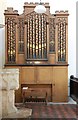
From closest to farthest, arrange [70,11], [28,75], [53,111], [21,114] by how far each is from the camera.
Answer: [21,114]
[53,111]
[28,75]
[70,11]

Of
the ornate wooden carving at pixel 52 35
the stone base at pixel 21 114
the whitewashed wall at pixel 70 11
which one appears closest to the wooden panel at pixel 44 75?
the ornate wooden carving at pixel 52 35

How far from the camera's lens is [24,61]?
10.8 m

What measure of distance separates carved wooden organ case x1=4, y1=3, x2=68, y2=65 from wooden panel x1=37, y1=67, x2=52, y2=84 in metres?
0.27

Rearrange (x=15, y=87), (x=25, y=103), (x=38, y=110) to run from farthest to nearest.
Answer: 1. (x=25, y=103)
2. (x=38, y=110)
3. (x=15, y=87)

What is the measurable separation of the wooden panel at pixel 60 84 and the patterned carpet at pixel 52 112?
801 mm

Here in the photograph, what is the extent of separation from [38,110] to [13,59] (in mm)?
2614

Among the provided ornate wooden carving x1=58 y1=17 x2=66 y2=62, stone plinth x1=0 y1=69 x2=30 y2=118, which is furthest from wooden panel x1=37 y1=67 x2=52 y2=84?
stone plinth x1=0 y1=69 x2=30 y2=118

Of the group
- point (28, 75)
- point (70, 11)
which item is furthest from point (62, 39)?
point (28, 75)

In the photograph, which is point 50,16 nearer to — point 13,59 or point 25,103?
point 13,59

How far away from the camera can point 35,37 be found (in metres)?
10.8

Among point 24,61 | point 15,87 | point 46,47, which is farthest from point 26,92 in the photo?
point 15,87

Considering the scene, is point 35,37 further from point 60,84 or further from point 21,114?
point 21,114

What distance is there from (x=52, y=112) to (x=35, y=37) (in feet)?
11.0

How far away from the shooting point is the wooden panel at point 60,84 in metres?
10.7
